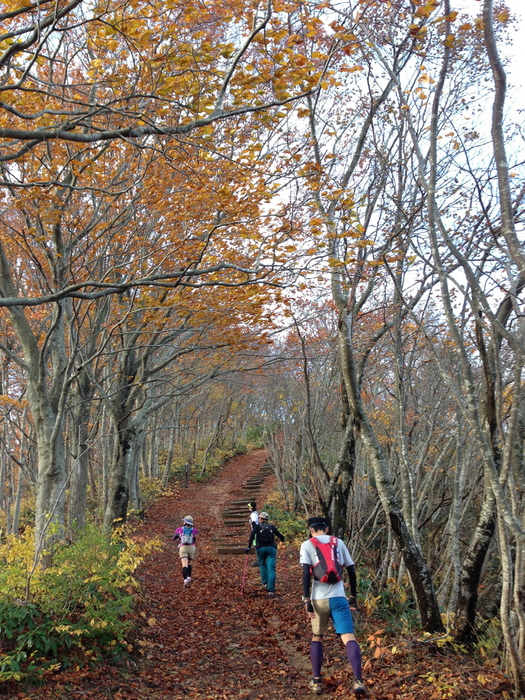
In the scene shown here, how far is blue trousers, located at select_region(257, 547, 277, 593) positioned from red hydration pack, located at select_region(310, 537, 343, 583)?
161 inches

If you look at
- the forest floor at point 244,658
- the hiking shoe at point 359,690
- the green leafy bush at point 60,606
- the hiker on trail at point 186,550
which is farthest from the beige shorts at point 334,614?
the hiker on trail at point 186,550

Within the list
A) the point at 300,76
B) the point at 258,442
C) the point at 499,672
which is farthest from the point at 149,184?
the point at 258,442

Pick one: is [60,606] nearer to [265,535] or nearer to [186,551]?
A: [265,535]

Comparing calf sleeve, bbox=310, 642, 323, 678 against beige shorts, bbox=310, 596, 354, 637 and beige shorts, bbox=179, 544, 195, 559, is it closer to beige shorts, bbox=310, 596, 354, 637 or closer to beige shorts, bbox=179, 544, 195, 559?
beige shorts, bbox=310, 596, 354, 637

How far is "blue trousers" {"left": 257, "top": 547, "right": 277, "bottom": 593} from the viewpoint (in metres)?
8.66

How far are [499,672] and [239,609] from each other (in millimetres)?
5000

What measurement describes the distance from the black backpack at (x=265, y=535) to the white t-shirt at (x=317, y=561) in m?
3.93

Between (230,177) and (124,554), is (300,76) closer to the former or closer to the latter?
(230,177)

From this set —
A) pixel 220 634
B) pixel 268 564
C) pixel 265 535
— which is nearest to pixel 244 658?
pixel 220 634

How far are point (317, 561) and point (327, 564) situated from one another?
113 mm

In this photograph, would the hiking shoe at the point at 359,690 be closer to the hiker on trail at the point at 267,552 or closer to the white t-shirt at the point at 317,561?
the white t-shirt at the point at 317,561

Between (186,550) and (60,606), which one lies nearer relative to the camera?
(60,606)

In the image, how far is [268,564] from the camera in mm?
8711

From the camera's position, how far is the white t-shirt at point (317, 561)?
4.74 meters
